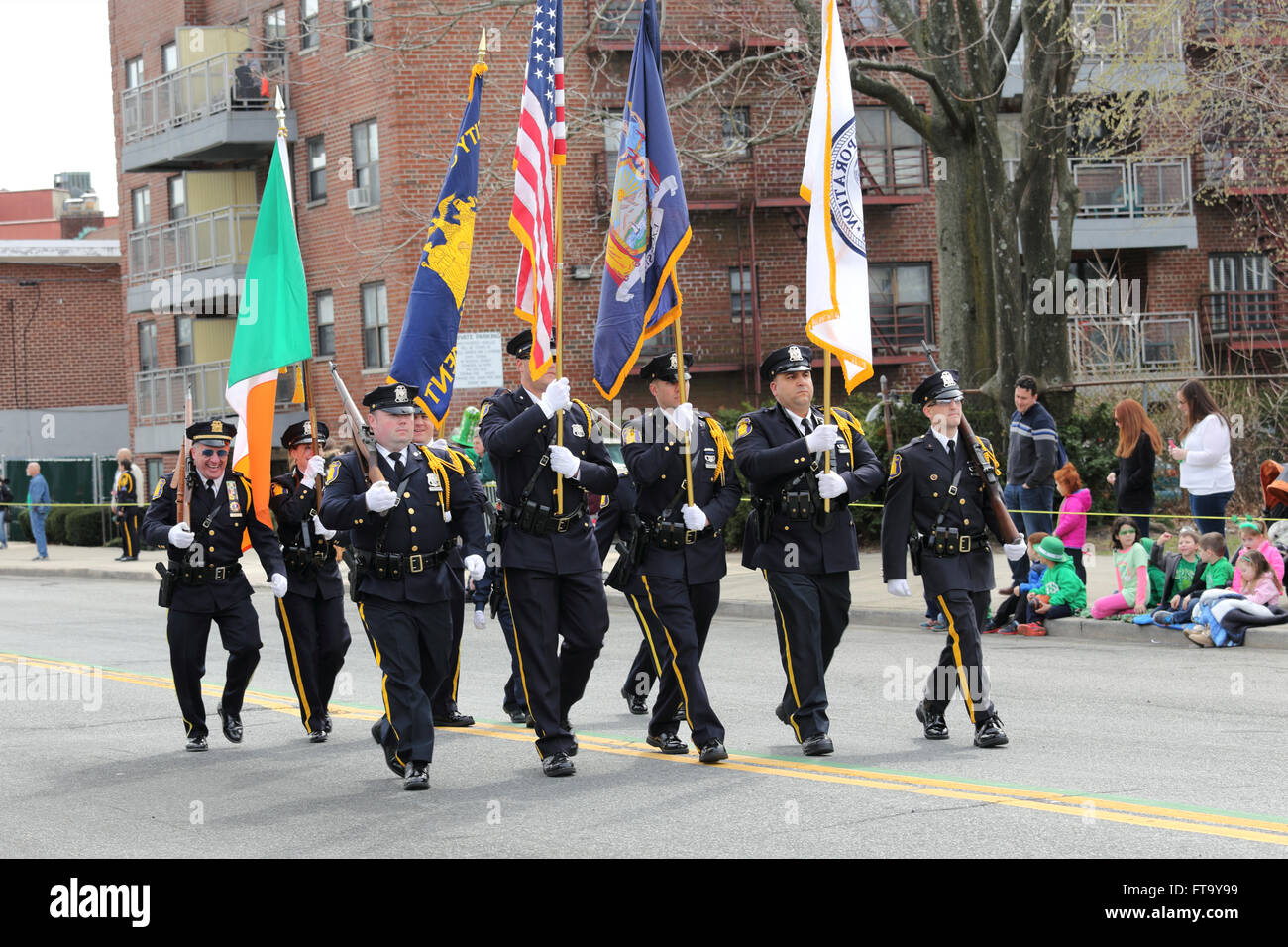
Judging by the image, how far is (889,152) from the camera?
32.9 metres

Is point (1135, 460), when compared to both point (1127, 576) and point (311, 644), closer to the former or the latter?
point (1127, 576)

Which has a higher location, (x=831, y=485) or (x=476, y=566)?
(x=831, y=485)

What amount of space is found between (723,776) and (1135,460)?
8804 millimetres

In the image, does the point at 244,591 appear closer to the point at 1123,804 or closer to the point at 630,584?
the point at 630,584

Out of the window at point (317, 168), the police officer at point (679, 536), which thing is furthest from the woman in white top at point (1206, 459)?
the window at point (317, 168)

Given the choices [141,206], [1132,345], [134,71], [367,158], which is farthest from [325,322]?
[1132,345]

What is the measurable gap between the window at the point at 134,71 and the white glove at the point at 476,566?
112 feet

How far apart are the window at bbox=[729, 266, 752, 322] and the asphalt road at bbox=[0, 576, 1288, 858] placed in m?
19.2

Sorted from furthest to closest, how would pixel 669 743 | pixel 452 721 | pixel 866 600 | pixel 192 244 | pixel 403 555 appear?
pixel 192 244, pixel 866 600, pixel 452 721, pixel 669 743, pixel 403 555

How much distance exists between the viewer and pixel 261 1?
35.9m

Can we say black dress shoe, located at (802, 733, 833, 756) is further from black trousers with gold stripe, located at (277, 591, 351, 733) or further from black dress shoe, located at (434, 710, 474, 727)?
black trousers with gold stripe, located at (277, 591, 351, 733)

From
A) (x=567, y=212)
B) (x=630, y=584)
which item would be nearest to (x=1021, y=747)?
(x=630, y=584)

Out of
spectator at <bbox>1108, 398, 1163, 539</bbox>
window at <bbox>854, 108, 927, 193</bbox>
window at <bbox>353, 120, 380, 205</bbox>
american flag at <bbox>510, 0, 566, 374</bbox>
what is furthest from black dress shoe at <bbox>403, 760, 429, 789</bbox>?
window at <bbox>854, 108, 927, 193</bbox>

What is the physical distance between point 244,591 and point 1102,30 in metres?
25.0
